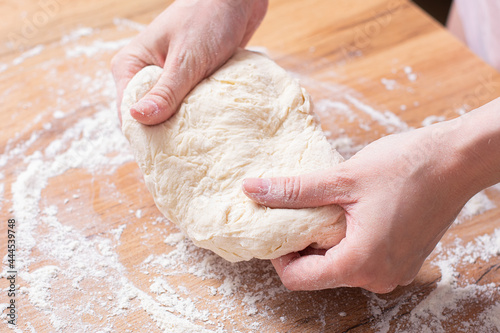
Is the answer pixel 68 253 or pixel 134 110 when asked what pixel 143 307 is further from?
pixel 134 110

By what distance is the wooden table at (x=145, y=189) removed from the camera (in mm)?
1605

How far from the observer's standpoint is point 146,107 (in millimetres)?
1553

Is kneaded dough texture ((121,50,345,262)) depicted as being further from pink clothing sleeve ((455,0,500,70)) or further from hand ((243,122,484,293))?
pink clothing sleeve ((455,0,500,70))

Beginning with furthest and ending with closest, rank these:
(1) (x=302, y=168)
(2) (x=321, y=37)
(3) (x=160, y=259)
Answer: (2) (x=321, y=37) < (3) (x=160, y=259) < (1) (x=302, y=168)

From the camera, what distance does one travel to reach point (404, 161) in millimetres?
1386

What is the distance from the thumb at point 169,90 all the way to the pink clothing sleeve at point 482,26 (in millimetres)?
1540

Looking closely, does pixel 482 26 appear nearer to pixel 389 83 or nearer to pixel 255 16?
pixel 389 83

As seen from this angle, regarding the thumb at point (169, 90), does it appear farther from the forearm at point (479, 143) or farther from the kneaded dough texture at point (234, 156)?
the forearm at point (479, 143)

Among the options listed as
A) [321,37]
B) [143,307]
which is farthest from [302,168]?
[321,37]

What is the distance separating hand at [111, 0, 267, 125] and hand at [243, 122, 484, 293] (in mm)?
491

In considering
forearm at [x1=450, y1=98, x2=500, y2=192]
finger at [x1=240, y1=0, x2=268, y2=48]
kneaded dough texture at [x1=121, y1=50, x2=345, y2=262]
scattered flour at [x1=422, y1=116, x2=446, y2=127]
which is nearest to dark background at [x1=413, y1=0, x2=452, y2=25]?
scattered flour at [x1=422, y1=116, x2=446, y2=127]

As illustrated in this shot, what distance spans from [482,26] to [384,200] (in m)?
1.58

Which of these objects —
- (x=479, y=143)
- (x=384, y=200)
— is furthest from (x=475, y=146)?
(x=384, y=200)

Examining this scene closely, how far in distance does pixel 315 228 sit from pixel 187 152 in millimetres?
516
